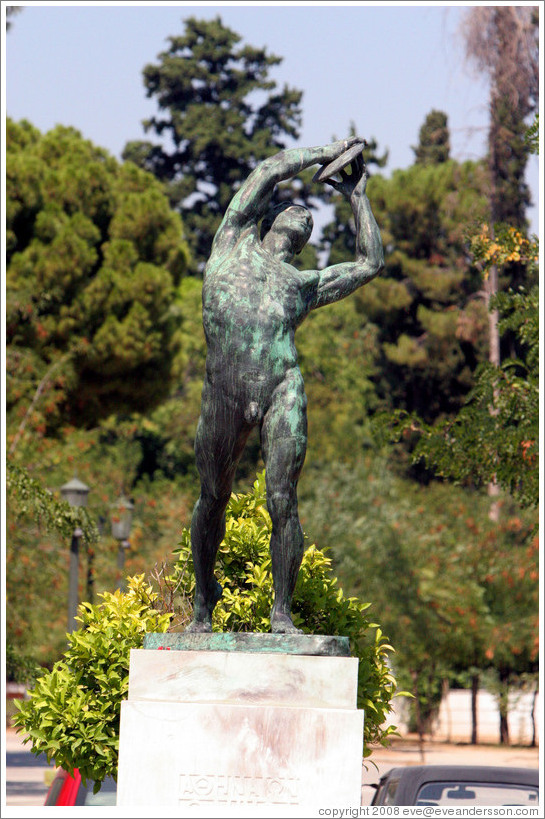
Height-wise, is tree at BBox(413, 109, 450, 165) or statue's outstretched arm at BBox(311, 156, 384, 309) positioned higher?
tree at BBox(413, 109, 450, 165)

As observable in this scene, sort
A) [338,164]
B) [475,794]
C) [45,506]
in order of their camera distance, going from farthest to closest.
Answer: [45,506]
[475,794]
[338,164]

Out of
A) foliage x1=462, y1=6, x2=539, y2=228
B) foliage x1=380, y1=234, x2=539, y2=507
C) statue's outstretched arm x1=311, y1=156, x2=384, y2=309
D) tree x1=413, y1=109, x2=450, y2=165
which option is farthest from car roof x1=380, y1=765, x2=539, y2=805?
tree x1=413, y1=109, x2=450, y2=165

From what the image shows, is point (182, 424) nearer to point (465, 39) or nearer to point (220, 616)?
point (465, 39)

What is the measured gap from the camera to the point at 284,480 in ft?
18.9

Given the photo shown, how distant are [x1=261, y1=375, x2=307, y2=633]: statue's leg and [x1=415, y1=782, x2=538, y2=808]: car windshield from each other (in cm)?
246

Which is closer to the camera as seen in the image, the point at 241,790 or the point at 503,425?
the point at 241,790

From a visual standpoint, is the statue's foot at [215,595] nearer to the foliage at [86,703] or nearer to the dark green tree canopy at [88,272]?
the foliage at [86,703]

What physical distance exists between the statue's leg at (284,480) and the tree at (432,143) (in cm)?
3984

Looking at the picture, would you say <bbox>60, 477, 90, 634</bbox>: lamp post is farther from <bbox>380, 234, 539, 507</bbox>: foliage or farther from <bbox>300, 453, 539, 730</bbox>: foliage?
<bbox>300, 453, 539, 730</bbox>: foliage

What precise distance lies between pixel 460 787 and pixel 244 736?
2.81m

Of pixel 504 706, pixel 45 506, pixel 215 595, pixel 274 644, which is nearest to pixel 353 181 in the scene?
pixel 215 595

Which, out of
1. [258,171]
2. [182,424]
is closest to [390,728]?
[258,171]

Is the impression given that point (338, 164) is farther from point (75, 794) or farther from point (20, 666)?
point (20, 666)

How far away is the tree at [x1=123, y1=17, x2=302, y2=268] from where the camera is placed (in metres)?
45.3
